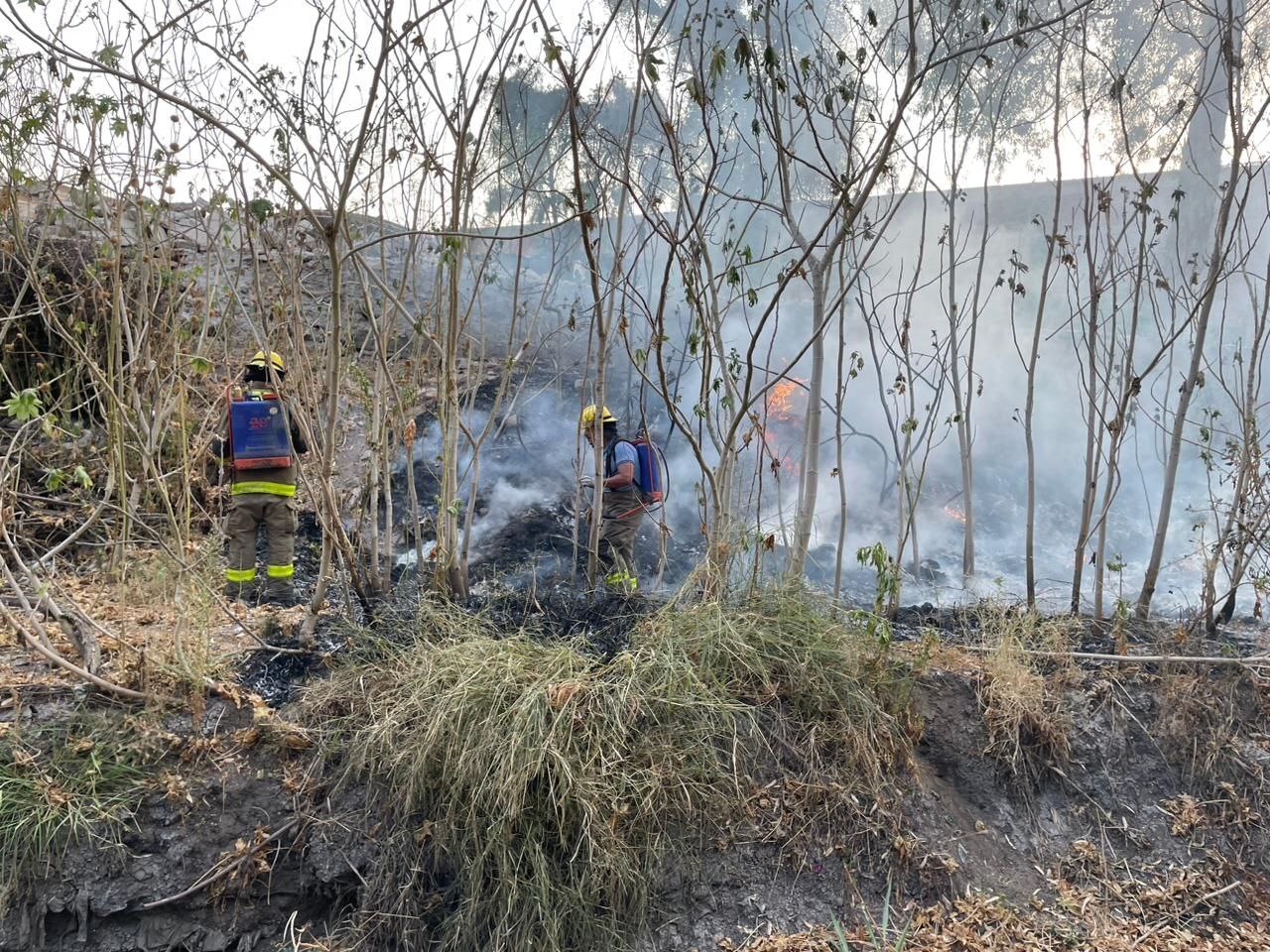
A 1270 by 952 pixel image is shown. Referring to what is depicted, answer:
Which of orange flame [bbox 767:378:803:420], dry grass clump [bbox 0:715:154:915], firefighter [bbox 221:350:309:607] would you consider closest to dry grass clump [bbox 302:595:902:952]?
dry grass clump [bbox 0:715:154:915]

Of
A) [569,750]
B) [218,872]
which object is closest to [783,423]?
[569,750]

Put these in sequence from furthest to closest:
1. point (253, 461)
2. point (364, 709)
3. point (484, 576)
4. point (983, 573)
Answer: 1. point (983, 573)
2. point (484, 576)
3. point (253, 461)
4. point (364, 709)

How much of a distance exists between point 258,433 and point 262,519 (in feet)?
2.02

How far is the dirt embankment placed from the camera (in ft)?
10.6

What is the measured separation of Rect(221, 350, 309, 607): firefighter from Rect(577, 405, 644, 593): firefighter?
6.67 ft

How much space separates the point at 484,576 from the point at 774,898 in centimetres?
349

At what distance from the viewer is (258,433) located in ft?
18.0

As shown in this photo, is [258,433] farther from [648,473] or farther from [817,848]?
[817,848]

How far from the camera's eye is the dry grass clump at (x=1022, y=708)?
12.9 ft

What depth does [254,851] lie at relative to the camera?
11.0ft

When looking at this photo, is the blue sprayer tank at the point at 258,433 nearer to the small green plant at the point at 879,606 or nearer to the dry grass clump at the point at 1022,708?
the small green plant at the point at 879,606

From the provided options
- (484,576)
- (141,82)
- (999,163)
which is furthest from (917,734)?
(999,163)

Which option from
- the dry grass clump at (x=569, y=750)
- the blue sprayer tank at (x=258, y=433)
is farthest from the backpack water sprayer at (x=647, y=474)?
the blue sprayer tank at (x=258, y=433)

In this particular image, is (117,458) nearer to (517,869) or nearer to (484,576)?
(484,576)
